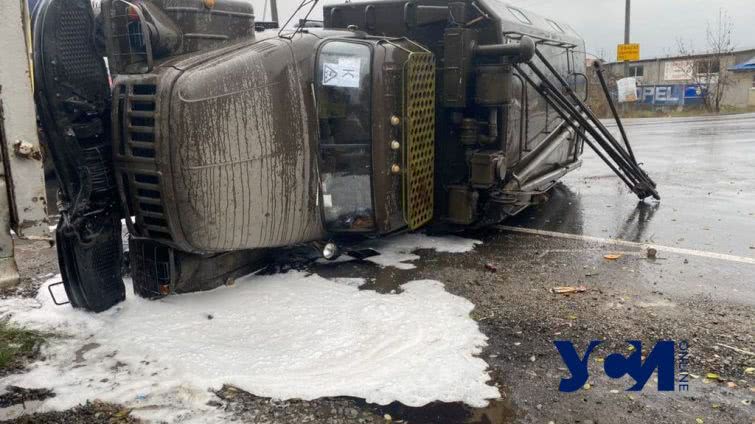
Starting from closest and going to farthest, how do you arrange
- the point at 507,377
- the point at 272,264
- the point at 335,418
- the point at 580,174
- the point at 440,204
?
the point at 335,418 < the point at 507,377 < the point at 272,264 < the point at 440,204 < the point at 580,174

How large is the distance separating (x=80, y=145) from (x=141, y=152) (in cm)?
40

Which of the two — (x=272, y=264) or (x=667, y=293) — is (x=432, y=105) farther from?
(x=667, y=293)

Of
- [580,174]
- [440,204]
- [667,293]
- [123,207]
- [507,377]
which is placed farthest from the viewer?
[580,174]

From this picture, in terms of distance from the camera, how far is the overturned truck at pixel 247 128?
12.8 ft

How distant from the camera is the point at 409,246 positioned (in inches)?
246

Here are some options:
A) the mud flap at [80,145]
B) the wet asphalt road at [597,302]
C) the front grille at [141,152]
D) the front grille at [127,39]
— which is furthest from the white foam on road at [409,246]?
the front grille at [127,39]

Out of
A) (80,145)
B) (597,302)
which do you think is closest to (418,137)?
(597,302)

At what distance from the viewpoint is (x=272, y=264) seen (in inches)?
212

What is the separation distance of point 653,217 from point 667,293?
2.96 m

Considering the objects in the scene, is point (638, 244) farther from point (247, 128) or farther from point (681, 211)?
point (247, 128)

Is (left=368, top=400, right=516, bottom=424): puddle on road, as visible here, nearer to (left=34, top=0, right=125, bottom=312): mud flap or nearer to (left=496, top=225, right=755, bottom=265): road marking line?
(left=34, top=0, right=125, bottom=312): mud flap

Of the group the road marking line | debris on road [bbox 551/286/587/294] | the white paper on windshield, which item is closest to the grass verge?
the white paper on windshield

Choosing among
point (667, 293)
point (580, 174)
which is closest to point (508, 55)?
point (667, 293)

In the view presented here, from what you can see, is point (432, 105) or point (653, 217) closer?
point (432, 105)
